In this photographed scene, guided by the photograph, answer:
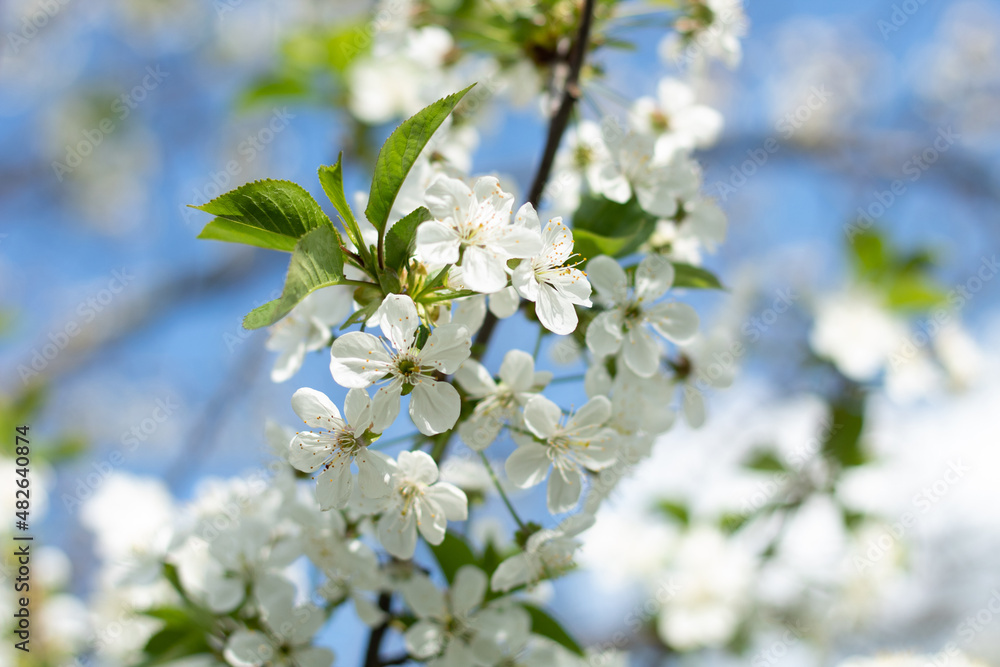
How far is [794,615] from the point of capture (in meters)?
3.28

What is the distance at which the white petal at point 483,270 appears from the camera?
3.24 feet

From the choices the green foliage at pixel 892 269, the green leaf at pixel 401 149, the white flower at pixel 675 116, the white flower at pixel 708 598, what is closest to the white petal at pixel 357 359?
the green leaf at pixel 401 149

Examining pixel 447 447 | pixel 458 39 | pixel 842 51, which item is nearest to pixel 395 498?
pixel 447 447

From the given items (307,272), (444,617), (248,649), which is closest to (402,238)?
(307,272)

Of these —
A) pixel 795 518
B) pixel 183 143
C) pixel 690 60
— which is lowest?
pixel 795 518

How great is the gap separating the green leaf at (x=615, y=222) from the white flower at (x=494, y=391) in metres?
0.26

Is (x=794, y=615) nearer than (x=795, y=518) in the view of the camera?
No

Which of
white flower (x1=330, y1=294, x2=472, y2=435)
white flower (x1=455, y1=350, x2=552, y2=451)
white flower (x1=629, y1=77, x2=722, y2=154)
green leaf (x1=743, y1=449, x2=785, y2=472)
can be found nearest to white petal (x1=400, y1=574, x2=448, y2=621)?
white flower (x1=455, y1=350, x2=552, y2=451)

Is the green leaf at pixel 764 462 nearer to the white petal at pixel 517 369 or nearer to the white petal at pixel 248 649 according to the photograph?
the white petal at pixel 517 369

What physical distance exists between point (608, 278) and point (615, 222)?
176 millimetres

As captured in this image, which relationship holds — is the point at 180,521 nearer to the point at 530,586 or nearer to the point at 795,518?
the point at 530,586

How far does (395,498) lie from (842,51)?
760cm

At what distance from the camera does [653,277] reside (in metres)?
1.29

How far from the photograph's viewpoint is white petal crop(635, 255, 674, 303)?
4.23ft
